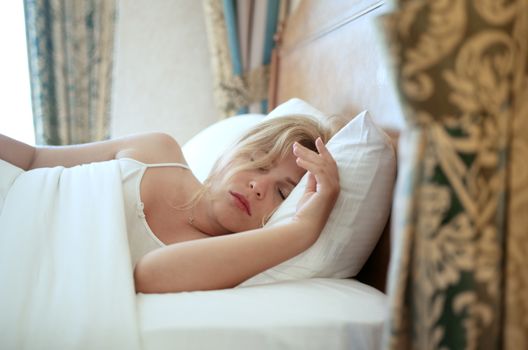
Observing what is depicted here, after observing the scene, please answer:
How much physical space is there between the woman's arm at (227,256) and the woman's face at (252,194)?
0.77 ft

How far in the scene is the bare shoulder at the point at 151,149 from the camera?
162cm

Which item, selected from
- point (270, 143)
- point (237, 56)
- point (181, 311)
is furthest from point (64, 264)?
point (237, 56)

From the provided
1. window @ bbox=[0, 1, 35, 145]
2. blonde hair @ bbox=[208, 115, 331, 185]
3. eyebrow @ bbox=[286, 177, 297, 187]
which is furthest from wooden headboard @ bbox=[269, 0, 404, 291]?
window @ bbox=[0, 1, 35, 145]

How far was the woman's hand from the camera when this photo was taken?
122cm

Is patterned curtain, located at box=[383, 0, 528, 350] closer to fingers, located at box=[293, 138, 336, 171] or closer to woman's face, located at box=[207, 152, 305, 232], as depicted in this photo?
fingers, located at box=[293, 138, 336, 171]

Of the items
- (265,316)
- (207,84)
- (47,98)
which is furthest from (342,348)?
(207,84)

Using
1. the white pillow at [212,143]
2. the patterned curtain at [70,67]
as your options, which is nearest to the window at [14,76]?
the patterned curtain at [70,67]

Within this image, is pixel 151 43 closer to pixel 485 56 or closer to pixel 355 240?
pixel 355 240

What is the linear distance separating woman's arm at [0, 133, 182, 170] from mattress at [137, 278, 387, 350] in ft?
2.25

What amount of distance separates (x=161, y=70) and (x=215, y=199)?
2102 mm

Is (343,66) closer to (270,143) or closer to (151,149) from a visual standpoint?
(270,143)

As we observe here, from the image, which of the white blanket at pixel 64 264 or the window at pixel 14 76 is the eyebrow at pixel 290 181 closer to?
the white blanket at pixel 64 264

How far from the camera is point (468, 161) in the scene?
642mm

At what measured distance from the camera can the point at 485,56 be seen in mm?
636
